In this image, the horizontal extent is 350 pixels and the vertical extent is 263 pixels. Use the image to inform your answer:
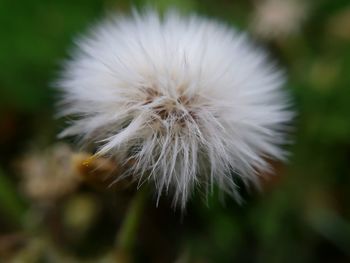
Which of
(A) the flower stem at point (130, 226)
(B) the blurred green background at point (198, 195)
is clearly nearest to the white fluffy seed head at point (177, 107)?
(A) the flower stem at point (130, 226)

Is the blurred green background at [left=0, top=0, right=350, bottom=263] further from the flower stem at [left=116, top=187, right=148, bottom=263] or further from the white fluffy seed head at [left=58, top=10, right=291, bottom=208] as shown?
the white fluffy seed head at [left=58, top=10, right=291, bottom=208]

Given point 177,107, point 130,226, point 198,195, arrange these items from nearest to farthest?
point 177,107 < point 130,226 < point 198,195

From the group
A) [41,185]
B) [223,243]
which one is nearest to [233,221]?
[223,243]

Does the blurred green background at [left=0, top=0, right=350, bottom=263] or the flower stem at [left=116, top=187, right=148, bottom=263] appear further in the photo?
the blurred green background at [left=0, top=0, right=350, bottom=263]

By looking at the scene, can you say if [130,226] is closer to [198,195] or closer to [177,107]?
[177,107]

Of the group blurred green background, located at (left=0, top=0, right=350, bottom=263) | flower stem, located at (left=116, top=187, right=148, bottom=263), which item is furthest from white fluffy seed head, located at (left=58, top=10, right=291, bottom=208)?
blurred green background, located at (left=0, top=0, right=350, bottom=263)

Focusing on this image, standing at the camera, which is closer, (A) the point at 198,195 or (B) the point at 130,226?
(B) the point at 130,226

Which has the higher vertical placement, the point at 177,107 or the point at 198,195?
the point at 177,107

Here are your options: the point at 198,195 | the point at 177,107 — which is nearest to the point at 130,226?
the point at 177,107
